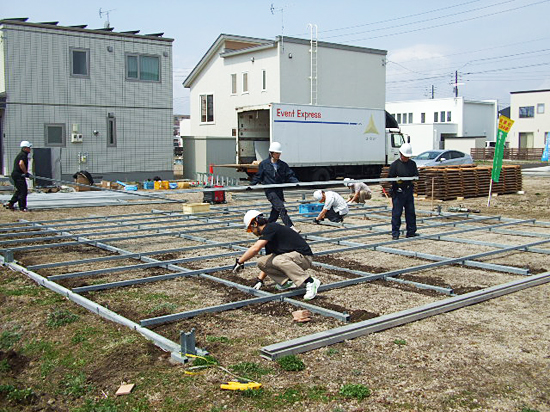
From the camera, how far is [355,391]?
4309mm

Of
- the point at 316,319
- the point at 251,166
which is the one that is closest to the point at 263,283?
the point at 316,319

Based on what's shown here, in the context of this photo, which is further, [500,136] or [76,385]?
[500,136]

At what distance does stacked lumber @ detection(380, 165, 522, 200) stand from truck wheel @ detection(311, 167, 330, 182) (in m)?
3.95

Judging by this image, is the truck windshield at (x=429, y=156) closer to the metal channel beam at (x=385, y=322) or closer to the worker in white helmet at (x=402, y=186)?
the worker in white helmet at (x=402, y=186)

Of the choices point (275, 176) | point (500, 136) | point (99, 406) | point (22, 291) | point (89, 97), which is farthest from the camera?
point (89, 97)

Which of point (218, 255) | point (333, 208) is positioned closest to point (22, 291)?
point (218, 255)

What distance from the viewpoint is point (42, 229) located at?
39.5 ft

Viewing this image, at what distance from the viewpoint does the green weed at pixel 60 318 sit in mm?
5973

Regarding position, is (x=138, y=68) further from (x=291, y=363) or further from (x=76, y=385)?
(x=291, y=363)

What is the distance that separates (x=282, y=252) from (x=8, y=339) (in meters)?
3.02

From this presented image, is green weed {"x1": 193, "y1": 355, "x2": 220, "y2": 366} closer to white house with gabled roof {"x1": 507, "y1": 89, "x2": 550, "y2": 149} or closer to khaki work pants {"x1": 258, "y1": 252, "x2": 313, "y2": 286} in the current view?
khaki work pants {"x1": 258, "y1": 252, "x2": 313, "y2": 286}

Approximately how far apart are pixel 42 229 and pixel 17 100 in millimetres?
12682

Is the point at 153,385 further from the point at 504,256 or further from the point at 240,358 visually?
the point at 504,256

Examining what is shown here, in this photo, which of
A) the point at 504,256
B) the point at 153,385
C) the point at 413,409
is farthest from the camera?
the point at 504,256
